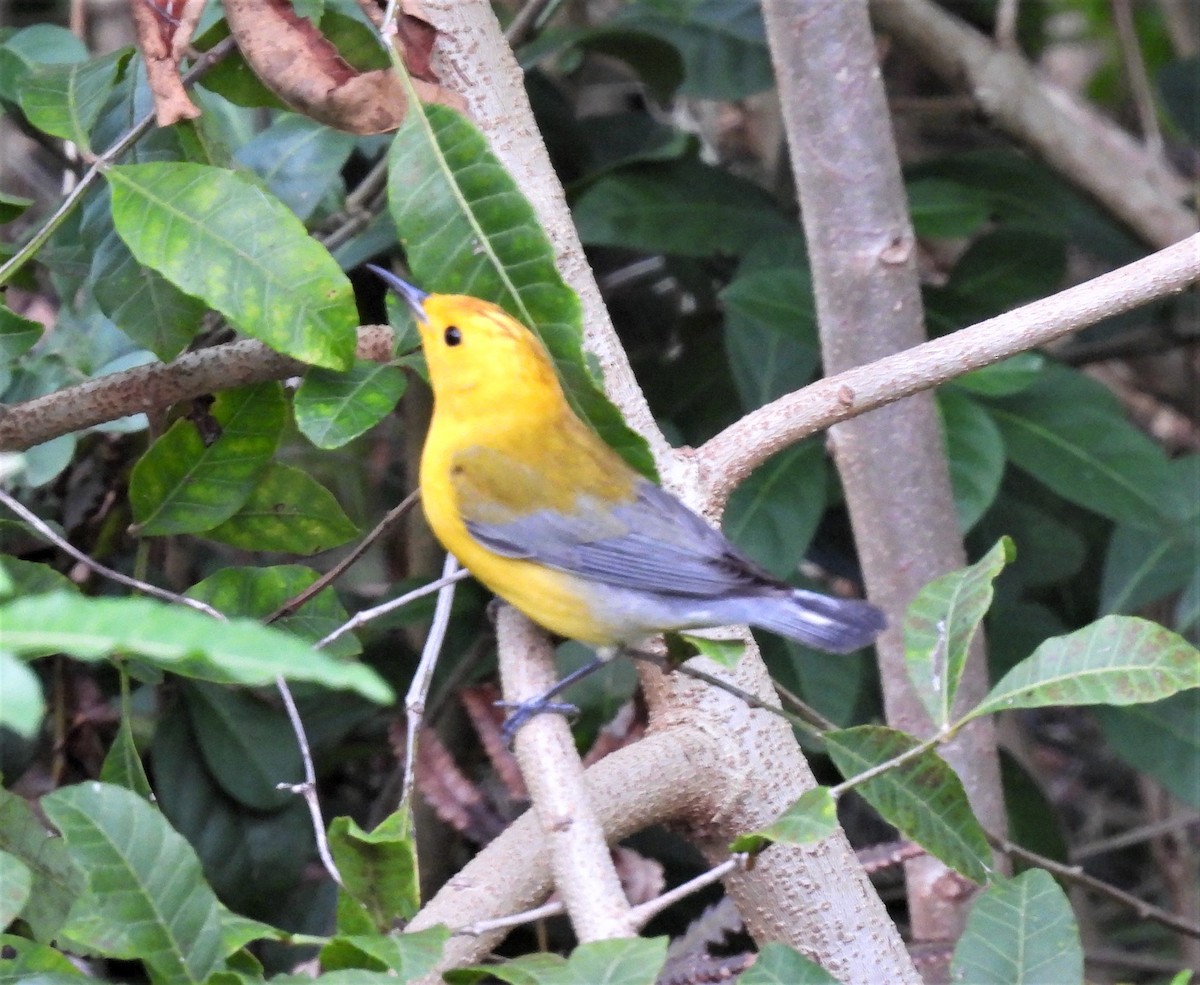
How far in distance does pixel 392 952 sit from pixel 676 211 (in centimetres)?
239

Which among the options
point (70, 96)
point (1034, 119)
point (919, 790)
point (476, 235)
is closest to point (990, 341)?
point (919, 790)

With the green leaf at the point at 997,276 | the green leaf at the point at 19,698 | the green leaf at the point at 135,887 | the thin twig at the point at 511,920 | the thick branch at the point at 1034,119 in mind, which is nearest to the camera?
the green leaf at the point at 19,698

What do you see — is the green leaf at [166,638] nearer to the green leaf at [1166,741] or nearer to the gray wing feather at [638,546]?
the gray wing feather at [638,546]

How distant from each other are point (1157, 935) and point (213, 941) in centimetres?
441

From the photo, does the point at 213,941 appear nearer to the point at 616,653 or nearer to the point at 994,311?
the point at 616,653

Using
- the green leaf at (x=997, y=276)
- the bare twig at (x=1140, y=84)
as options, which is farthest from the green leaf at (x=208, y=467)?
the bare twig at (x=1140, y=84)

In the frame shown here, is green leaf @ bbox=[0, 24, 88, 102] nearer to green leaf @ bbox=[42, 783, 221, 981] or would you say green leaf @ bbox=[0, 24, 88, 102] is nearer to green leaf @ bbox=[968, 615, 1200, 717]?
green leaf @ bbox=[42, 783, 221, 981]

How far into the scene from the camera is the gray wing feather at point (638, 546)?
239 cm

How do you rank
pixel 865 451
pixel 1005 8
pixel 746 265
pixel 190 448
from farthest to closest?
pixel 1005 8 < pixel 746 265 < pixel 865 451 < pixel 190 448

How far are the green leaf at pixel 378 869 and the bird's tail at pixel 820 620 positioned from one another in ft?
2.96

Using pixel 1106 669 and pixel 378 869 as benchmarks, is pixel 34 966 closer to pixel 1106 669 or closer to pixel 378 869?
pixel 378 869

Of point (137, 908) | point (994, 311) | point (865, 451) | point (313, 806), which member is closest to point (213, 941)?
point (137, 908)

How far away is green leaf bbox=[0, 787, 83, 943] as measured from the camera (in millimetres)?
1758

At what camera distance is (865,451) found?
2.89 m
